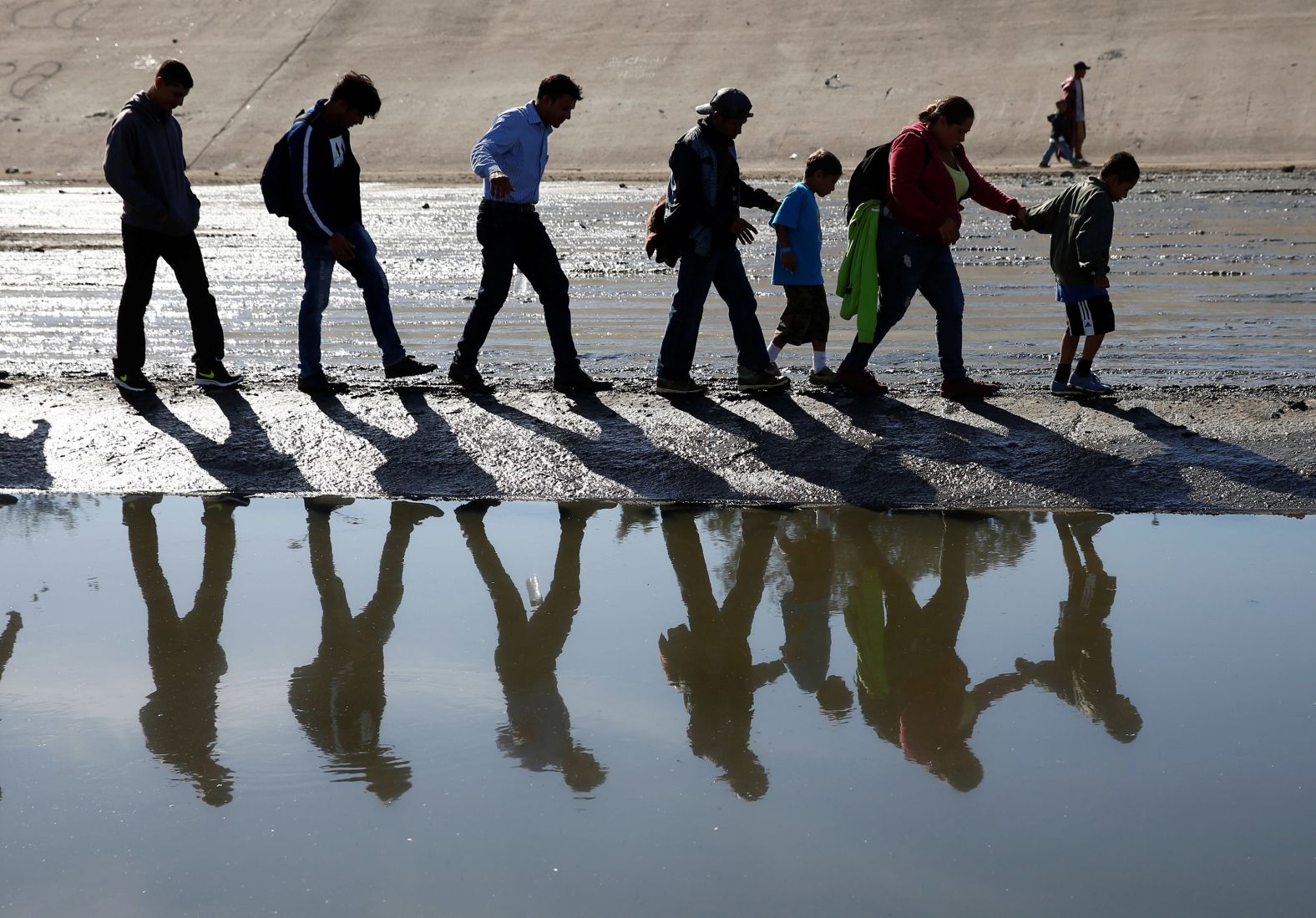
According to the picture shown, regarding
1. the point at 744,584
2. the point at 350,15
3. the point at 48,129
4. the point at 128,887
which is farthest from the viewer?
the point at 350,15

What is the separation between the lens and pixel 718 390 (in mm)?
7215

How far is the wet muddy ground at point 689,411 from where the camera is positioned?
5.87 metres

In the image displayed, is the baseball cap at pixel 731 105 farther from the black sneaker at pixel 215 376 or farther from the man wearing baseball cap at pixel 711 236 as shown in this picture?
the black sneaker at pixel 215 376

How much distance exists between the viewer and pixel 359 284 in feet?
23.7

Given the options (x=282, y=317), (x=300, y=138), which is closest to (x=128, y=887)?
(x=300, y=138)

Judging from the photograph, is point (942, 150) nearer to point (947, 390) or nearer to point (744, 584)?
point (947, 390)

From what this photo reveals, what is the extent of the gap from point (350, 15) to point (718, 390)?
2545 cm

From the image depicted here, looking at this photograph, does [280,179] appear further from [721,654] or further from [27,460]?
[721,654]

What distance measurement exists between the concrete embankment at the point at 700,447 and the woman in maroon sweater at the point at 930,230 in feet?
0.78

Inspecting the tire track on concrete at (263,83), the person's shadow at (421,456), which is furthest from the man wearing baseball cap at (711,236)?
the tire track on concrete at (263,83)

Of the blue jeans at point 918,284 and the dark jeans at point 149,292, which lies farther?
the dark jeans at point 149,292

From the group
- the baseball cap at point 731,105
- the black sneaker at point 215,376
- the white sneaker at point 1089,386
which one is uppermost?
the baseball cap at point 731,105

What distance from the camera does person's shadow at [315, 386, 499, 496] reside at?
5941 millimetres

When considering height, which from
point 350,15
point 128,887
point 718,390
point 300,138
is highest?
point 350,15
